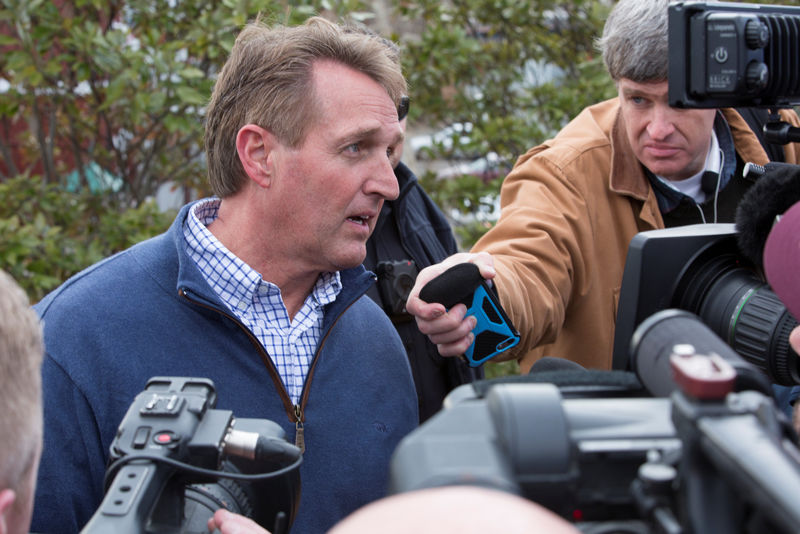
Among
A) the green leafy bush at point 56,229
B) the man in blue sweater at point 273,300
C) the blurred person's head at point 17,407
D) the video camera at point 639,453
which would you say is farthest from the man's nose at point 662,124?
the green leafy bush at point 56,229

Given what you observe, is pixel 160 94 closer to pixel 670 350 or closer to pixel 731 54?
pixel 731 54

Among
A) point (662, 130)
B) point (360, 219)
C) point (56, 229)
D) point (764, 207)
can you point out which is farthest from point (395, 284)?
point (56, 229)

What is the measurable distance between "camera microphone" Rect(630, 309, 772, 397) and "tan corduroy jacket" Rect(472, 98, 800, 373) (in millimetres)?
1239

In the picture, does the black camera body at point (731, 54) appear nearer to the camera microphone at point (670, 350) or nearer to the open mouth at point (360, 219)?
the open mouth at point (360, 219)

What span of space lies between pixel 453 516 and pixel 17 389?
0.61 metres

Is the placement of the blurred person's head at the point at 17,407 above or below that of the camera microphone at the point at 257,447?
above

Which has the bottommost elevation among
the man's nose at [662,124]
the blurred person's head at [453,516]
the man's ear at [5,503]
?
the man's ear at [5,503]

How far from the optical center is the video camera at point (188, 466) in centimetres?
115

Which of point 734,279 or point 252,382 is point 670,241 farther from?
point 252,382

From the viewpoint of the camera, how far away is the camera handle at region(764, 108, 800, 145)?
1980mm

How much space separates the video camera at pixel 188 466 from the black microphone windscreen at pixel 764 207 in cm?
83

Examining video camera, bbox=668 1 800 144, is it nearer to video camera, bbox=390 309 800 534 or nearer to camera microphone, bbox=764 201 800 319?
camera microphone, bbox=764 201 800 319

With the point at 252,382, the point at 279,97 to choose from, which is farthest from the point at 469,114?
the point at 252,382

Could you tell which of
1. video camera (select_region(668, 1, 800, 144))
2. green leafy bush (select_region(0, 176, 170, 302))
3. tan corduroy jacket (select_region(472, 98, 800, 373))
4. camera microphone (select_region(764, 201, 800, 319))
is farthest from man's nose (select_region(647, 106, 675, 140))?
green leafy bush (select_region(0, 176, 170, 302))
